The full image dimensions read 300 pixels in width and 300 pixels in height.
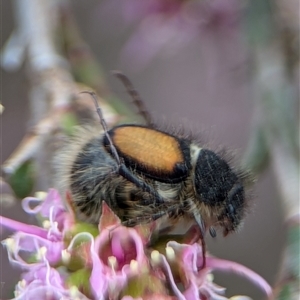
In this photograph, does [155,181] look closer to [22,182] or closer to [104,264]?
[104,264]

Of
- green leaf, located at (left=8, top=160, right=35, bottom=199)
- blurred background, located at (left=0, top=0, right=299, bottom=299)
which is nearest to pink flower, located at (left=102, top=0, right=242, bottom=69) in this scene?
blurred background, located at (left=0, top=0, right=299, bottom=299)

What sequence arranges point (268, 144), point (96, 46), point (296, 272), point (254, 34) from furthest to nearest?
point (96, 46)
point (254, 34)
point (268, 144)
point (296, 272)

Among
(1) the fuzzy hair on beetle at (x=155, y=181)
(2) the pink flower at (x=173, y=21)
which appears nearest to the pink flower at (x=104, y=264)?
(1) the fuzzy hair on beetle at (x=155, y=181)

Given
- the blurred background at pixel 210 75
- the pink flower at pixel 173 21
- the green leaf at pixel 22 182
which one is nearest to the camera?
the green leaf at pixel 22 182

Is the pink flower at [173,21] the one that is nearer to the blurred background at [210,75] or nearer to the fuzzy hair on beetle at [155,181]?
the blurred background at [210,75]

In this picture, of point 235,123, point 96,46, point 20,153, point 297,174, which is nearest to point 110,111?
point 20,153

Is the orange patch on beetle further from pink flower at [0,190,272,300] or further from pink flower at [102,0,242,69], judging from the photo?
pink flower at [102,0,242,69]

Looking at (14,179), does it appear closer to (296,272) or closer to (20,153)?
(20,153)
